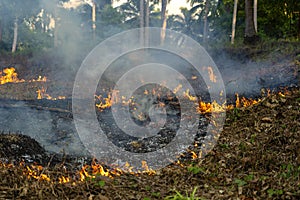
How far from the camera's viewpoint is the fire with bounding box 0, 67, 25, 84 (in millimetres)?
19131

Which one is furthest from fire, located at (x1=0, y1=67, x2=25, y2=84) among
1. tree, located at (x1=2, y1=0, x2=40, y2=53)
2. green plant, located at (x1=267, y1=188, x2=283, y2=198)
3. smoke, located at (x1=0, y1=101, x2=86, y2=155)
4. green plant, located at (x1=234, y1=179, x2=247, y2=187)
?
green plant, located at (x1=267, y1=188, x2=283, y2=198)

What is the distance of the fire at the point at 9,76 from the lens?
19.1 m

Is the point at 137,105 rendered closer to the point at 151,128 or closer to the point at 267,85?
the point at 151,128

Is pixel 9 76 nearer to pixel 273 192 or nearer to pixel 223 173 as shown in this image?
pixel 223 173

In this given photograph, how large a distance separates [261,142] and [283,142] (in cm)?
40

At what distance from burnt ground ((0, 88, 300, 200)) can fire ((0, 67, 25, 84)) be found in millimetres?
13600

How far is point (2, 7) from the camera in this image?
2805cm

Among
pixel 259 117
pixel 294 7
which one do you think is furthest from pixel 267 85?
pixel 294 7

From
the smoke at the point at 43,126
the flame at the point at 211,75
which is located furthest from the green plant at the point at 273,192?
the flame at the point at 211,75

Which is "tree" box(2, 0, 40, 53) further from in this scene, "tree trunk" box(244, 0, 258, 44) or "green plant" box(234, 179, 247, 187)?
"green plant" box(234, 179, 247, 187)

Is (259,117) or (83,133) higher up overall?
(259,117)

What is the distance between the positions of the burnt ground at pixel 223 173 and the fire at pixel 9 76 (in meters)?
13.6

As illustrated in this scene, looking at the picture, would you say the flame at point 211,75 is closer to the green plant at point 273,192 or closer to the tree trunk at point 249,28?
the tree trunk at point 249,28

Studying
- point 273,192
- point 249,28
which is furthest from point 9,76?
point 273,192
